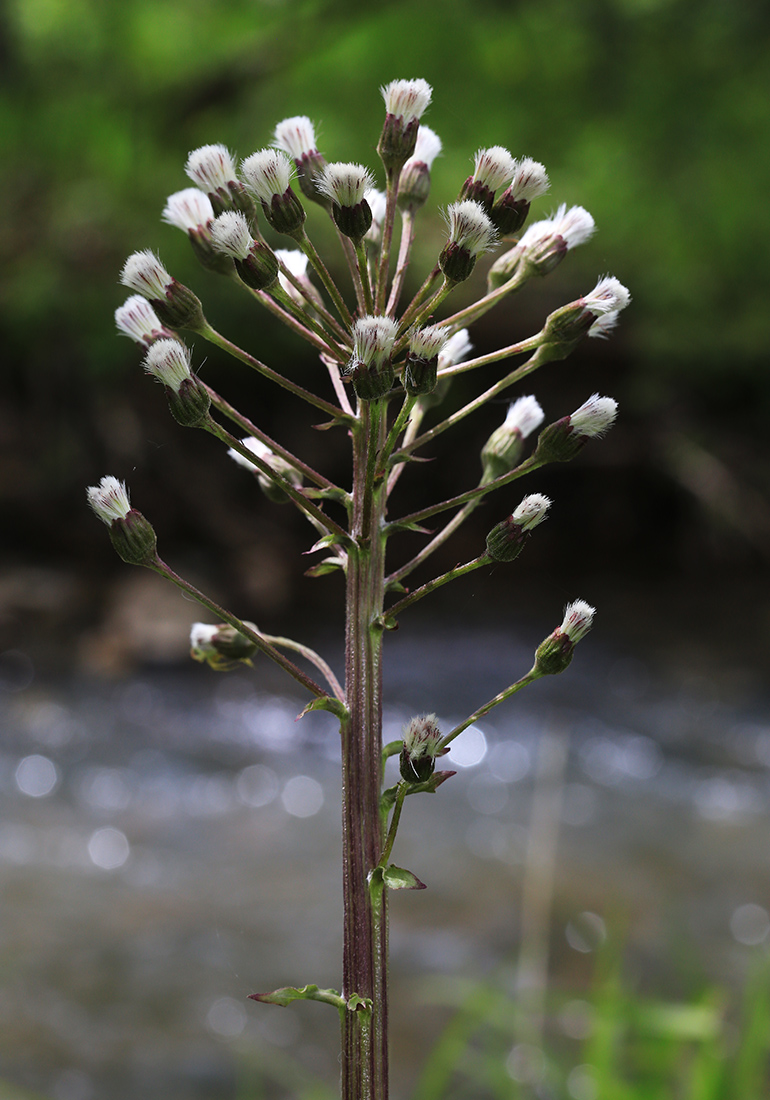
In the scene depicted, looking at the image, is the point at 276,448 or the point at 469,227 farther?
the point at 276,448

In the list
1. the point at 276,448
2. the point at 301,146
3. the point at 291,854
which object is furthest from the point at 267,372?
the point at 291,854

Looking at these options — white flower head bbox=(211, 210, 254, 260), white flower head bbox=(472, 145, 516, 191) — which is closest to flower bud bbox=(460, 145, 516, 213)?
white flower head bbox=(472, 145, 516, 191)

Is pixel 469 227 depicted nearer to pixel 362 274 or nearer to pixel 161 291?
pixel 362 274

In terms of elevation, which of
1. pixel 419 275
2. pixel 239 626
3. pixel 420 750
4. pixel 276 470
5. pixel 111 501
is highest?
pixel 419 275

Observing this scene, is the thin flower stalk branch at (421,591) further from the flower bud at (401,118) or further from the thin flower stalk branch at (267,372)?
the flower bud at (401,118)

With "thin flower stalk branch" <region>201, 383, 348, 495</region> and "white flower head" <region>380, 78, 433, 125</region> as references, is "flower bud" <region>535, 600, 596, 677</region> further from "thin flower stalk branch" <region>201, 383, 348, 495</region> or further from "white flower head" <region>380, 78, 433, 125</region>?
"white flower head" <region>380, 78, 433, 125</region>

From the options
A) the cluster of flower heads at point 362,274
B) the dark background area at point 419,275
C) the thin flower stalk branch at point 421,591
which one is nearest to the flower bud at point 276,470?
the cluster of flower heads at point 362,274

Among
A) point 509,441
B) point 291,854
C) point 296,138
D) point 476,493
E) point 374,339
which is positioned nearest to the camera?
point 374,339
